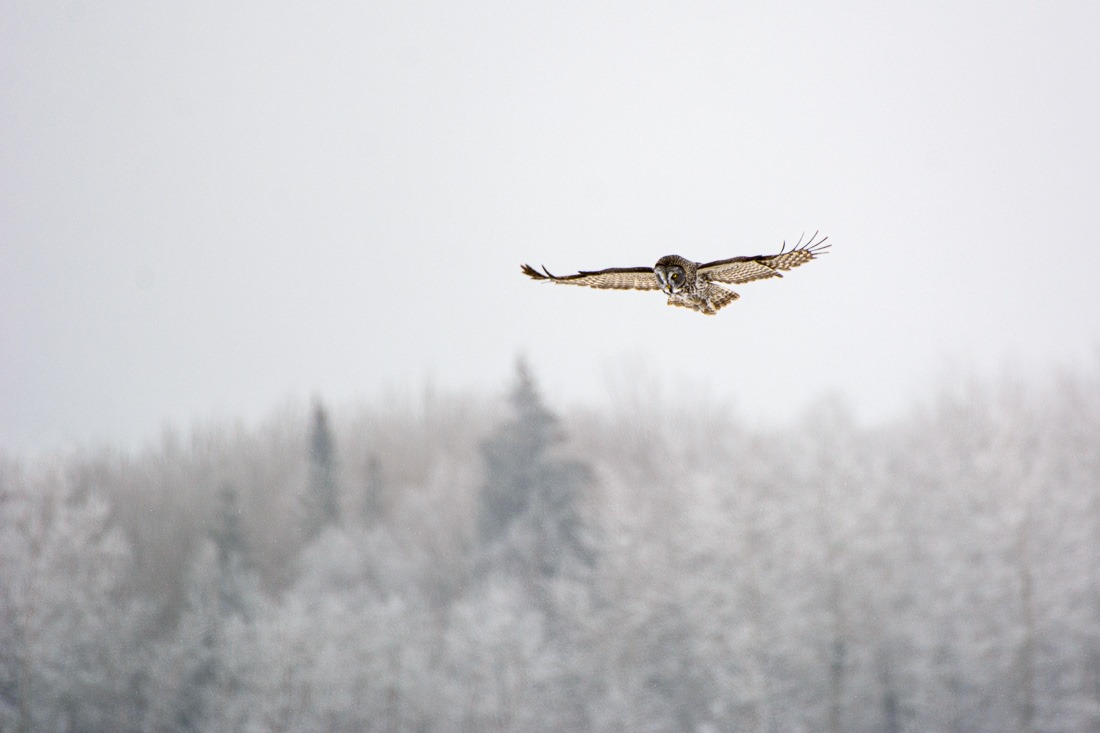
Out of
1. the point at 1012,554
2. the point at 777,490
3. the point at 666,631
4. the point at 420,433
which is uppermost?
the point at 420,433

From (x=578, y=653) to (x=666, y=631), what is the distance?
2938 mm

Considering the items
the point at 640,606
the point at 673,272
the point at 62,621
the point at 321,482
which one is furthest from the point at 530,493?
the point at 673,272

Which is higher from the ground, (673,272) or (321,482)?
(321,482)

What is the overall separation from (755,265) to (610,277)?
0.67m

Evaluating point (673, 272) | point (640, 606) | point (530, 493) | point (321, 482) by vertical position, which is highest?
point (321, 482)

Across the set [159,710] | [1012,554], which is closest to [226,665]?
[159,710]

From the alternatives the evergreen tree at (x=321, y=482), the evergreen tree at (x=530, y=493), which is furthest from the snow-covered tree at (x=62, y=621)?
the evergreen tree at (x=530, y=493)

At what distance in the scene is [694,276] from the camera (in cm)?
418

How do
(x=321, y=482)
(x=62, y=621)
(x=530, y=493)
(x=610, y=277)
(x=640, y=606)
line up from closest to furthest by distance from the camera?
(x=610, y=277), (x=62, y=621), (x=640, y=606), (x=530, y=493), (x=321, y=482)

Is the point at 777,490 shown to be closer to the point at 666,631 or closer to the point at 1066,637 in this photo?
the point at 666,631

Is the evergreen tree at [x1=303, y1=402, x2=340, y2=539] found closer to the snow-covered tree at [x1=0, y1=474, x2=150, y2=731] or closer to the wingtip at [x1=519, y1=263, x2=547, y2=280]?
the snow-covered tree at [x1=0, y1=474, x2=150, y2=731]

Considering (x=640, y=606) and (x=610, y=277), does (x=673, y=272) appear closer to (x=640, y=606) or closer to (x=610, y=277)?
(x=610, y=277)

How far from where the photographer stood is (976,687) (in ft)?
86.3

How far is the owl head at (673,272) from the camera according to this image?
4.04m
